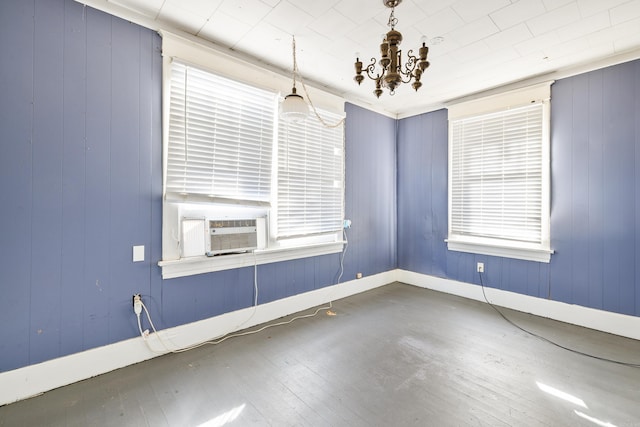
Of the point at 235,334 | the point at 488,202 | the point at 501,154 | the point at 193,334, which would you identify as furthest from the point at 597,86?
the point at 193,334

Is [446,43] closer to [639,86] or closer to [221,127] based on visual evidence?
[639,86]

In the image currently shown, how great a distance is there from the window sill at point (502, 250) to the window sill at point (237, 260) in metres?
1.76

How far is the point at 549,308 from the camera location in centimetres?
324

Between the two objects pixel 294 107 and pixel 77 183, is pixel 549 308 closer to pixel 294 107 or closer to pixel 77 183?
pixel 294 107

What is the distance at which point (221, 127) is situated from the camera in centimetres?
266

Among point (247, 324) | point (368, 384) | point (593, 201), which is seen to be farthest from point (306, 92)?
point (593, 201)

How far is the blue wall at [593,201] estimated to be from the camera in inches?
109

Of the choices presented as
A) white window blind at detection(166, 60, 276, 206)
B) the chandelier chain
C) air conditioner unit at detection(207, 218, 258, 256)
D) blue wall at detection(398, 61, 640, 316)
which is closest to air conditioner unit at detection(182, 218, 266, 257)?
air conditioner unit at detection(207, 218, 258, 256)

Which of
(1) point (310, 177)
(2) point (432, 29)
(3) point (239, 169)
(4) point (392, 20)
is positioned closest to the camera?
(4) point (392, 20)

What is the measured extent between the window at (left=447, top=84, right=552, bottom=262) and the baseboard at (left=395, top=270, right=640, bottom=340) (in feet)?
1.64

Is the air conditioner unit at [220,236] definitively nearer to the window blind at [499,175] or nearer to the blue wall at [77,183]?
the blue wall at [77,183]

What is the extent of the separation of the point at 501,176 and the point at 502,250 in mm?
937

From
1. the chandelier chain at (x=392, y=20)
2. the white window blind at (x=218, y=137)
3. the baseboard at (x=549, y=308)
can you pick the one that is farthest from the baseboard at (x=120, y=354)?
the chandelier chain at (x=392, y=20)

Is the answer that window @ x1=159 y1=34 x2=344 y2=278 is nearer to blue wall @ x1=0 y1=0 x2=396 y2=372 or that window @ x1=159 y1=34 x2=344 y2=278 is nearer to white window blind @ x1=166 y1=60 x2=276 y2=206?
white window blind @ x1=166 y1=60 x2=276 y2=206
